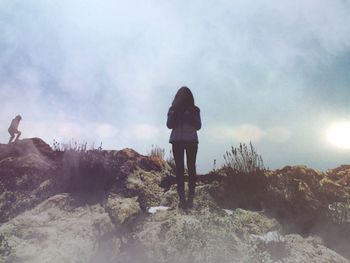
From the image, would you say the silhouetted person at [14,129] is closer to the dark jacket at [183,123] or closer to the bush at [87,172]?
the bush at [87,172]

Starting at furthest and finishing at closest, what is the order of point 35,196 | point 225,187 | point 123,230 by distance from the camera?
1. point 225,187
2. point 35,196
3. point 123,230

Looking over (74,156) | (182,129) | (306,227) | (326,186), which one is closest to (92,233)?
(182,129)

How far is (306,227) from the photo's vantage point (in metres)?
6.07

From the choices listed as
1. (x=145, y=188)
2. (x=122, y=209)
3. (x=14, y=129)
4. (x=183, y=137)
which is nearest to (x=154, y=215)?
(x=122, y=209)

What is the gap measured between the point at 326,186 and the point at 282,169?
1.21 meters

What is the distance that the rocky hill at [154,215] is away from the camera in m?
4.72

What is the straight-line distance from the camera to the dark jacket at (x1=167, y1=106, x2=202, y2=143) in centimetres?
600

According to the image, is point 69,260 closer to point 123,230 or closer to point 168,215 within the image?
point 123,230

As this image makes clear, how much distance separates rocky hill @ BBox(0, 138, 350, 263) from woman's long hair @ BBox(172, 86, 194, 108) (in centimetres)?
174

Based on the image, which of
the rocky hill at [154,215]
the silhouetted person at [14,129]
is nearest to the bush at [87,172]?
the rocky hill at [154,215]

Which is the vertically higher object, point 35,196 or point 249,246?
point 35,196

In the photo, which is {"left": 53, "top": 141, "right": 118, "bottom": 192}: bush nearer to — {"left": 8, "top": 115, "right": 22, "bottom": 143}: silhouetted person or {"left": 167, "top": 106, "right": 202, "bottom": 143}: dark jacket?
{"left": 167, "top": 106, "right": 202, "bottom": 143}: dark jacket

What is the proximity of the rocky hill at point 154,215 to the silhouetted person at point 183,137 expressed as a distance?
402 millimetres

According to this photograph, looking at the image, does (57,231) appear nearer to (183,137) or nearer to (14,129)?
(183,137)
